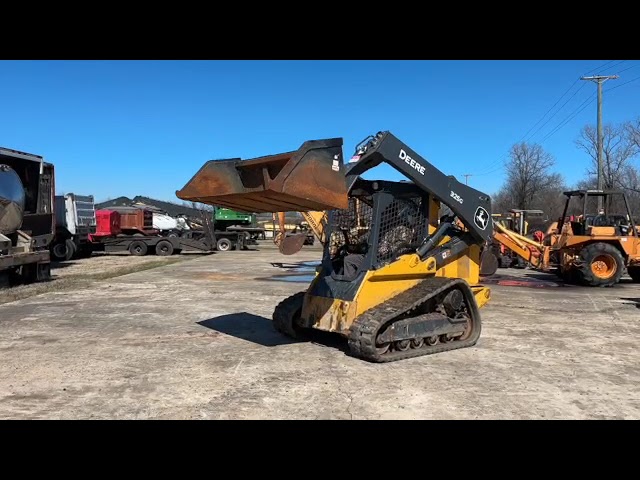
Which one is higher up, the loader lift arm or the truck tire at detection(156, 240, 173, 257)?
Answer: the loader lift arm

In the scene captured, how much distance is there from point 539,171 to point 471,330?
47.8m

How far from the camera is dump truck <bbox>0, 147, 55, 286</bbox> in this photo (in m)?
12.7

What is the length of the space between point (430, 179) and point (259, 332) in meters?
3.25

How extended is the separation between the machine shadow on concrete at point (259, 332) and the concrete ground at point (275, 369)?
26mm

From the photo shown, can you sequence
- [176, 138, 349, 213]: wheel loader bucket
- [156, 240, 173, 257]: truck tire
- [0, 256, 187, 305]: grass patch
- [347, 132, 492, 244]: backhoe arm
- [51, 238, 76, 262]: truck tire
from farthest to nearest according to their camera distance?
[156, 240, 173, 257]: truck tire → [51, 238, 76, 262]: truck tire → [0, 256, 187, 305]: grass patch → [347, 132, 492, 244]: backhoe arm → [176, 138, 349, 213]: wheel loader bucket

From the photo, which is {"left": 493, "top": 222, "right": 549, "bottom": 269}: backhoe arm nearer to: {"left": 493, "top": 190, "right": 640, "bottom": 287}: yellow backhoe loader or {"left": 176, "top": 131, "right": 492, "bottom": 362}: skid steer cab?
{"left": 493, "top": 190, "right": 640, "bottom": 287}: yellow backhoe loader

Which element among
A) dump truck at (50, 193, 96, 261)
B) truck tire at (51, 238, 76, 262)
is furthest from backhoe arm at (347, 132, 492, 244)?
truck tire at (51, 238, 76, 262)

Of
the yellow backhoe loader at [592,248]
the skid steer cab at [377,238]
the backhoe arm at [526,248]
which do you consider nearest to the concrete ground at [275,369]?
the skid steer cab at [377,238]

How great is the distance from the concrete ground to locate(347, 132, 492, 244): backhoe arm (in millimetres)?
1635

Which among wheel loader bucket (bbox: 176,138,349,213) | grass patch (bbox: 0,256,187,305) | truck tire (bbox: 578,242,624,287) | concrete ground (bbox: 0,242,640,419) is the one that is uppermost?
wheel loader bucket (bbox: 176,138,349,213)

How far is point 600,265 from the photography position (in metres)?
14.2

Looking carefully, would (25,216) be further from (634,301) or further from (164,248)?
(634,301)
